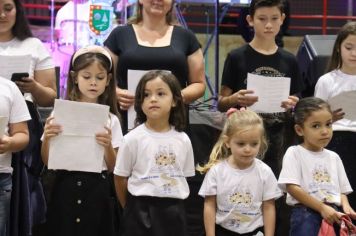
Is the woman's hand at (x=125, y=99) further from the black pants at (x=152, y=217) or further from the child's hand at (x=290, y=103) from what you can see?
the child's hand at (x=290, y=103)

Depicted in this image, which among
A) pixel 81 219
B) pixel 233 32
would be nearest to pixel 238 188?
pixel 81 219

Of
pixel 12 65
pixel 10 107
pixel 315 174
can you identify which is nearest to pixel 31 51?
pixel 12 65

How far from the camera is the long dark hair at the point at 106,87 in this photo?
2.72 m

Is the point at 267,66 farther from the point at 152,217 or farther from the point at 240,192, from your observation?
the point at 152,217

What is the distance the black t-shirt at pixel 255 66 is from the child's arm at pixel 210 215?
0.70m

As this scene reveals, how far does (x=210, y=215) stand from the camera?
2629 mm

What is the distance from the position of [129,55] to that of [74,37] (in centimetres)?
302

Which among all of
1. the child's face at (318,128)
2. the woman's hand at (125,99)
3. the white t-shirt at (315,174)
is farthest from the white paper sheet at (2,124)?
the child's face at (318,128)

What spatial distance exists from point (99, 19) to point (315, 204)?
360 cm

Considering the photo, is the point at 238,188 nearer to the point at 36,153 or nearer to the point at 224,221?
the point at 224,221

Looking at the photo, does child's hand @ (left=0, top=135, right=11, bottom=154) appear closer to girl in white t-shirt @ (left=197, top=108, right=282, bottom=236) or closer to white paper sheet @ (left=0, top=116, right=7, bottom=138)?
white paper sheet @ (left=0, top=116, right=7, bottom=138)

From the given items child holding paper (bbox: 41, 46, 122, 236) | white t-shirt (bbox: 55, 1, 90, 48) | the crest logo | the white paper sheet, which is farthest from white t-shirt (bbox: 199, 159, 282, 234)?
white t-shirt (bbox: 55, 1, 90, 48)

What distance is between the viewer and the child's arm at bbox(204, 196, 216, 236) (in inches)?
103

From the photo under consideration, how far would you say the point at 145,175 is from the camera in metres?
2.55
